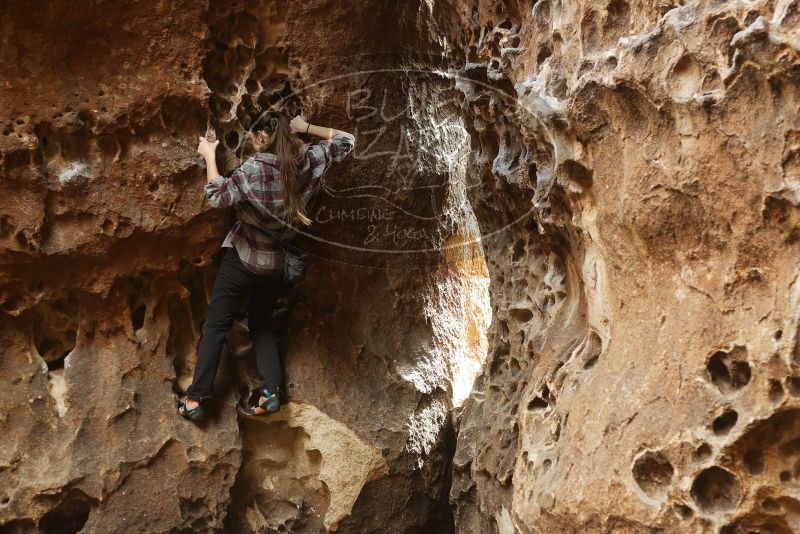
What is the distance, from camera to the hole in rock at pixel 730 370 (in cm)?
209

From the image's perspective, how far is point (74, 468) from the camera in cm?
330

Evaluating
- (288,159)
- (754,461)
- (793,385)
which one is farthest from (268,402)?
(793,385)

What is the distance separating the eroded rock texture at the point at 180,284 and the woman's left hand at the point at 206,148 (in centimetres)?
6

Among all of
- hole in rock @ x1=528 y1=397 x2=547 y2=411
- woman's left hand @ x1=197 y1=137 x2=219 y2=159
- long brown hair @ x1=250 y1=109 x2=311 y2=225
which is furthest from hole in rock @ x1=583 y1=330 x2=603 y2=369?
woman's left hand @ x1=197 y1=137 x2=219 y2=159

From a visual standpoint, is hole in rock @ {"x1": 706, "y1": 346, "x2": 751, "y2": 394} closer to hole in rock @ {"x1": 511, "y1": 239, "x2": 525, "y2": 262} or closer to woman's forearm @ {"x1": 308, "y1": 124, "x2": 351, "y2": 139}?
hole in rock @ {"x1": 511, "y1": 239, "x2": 525, "y2": 262}

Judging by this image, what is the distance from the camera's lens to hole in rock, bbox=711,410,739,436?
6.78 ft

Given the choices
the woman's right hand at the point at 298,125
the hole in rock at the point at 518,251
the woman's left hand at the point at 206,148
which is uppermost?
the woman's right hand at the point at 298,125

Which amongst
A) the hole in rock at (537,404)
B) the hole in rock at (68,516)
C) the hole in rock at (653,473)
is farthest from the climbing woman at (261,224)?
the hole in rock at (653,473)

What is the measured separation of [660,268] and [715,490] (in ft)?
1.93

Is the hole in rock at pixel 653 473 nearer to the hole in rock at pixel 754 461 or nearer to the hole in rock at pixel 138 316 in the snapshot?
the hole in rock at pixel 754 461

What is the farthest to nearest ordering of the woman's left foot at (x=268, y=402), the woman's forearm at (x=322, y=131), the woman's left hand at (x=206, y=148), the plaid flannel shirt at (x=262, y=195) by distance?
the woman's left foot at (x=268, y=402), the woman's forearm at (x=322, y=131), the woman's left hand at (x=206, y=148), the plaid flannel shirt at (x=262, y=195)

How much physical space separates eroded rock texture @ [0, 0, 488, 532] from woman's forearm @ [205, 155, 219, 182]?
0.36 feet

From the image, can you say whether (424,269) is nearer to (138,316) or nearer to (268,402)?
(268,402)

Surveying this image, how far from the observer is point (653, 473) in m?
2.21
